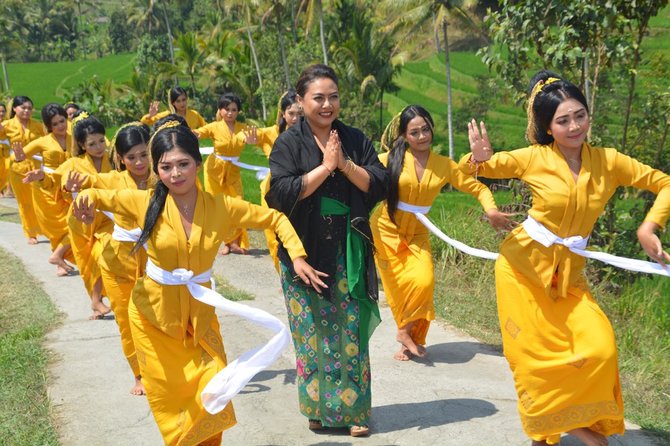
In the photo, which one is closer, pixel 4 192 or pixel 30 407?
pixel 30 407

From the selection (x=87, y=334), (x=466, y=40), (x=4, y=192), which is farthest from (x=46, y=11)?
(x=87, y=334)

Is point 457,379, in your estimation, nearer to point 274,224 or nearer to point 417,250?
point 417,250

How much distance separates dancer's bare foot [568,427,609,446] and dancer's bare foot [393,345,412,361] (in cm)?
212

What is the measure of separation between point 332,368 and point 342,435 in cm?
41

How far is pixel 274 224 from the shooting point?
4359mm

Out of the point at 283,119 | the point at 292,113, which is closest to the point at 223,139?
the point at 283,119

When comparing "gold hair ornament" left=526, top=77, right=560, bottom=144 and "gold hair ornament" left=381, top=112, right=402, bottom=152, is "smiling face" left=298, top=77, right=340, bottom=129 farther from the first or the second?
"gold hair ornament" left=381, top=112, right=402, bottom=152

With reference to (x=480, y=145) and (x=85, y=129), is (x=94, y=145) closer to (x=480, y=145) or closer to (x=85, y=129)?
(x=85, y=129)

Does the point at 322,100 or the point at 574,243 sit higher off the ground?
the point at 322,100

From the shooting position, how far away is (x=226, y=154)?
10.2 metres

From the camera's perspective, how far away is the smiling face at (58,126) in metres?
8.79

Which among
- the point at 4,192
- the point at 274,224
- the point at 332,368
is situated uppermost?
the point at 274,224

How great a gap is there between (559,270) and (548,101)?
90cm

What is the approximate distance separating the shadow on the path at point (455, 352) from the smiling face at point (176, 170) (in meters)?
2.72
